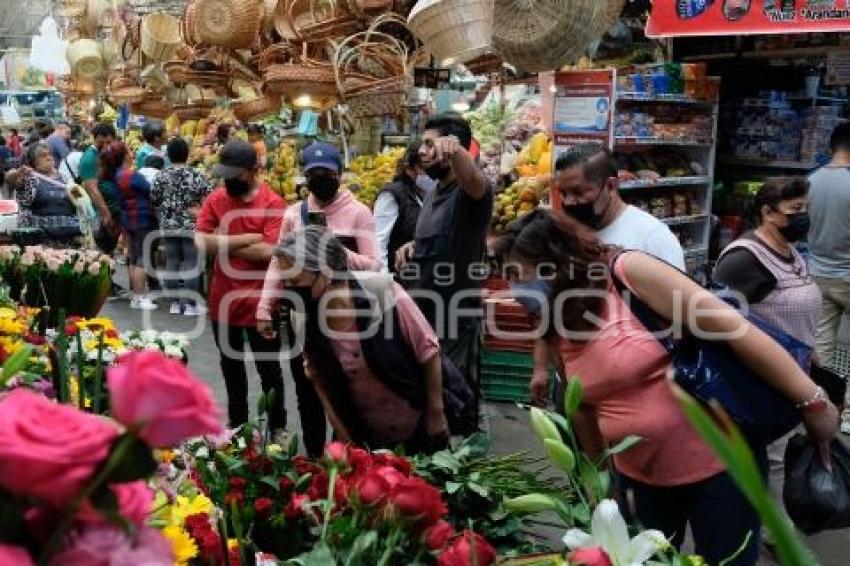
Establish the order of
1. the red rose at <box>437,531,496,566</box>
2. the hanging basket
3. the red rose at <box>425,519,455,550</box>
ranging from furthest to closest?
1. the hanging basket
2. the red rose at <box>425,519,455,550</box>
3. the red rose at <box>437,531,496,566</box>

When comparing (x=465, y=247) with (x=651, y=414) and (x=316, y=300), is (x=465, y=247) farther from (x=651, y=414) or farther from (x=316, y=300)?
(x=651, y=414)

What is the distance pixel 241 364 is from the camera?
4461mm

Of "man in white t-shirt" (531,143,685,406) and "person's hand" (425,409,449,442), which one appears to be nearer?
"person's hand" (425,409,449,442)

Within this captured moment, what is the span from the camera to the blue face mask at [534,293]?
79.2 inches

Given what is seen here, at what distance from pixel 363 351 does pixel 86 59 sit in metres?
9.77

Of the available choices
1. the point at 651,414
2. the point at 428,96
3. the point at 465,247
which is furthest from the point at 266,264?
the point at 428,96

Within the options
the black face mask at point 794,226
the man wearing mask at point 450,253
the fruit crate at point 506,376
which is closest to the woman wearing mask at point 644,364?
the black face mask at point 794,226

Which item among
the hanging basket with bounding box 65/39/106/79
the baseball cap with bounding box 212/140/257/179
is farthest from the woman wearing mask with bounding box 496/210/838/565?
the hanging basket with bounding box 65/39/106/79

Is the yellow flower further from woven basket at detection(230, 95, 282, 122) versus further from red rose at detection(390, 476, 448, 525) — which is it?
woven basket at detection(230, 95, 282, 122)

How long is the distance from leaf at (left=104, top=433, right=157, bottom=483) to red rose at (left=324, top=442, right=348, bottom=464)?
0.90m

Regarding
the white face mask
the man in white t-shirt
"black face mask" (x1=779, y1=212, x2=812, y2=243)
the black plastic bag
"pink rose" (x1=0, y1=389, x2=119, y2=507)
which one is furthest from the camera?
the white face mask

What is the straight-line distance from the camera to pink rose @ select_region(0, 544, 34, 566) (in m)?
0.55

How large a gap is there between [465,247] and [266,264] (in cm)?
106

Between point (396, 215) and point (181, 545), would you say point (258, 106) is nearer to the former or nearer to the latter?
point (396, 215)
